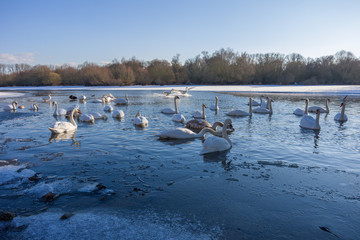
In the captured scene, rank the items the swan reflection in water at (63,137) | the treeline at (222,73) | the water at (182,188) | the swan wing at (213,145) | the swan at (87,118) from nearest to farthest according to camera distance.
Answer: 1. the water at (182,188)
2. the swan wing at (213,145)
3. the swan reflection in water at (63,137)
4. the swan at (87,118)
5. the treeline at (222,73)

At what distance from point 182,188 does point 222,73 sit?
64223mm

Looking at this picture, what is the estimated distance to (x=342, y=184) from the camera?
482 centimetres

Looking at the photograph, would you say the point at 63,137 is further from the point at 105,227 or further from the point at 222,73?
the point at 222,73

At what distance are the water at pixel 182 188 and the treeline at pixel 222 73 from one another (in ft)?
188

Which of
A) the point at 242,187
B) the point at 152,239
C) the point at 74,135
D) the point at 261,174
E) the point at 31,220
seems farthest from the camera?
the point at 74,135

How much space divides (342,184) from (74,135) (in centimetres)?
824

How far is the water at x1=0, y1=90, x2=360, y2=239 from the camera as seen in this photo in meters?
3.43

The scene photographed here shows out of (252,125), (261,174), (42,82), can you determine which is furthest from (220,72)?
(261,174)

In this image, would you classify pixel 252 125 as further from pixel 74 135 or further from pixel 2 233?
pixel 2 233

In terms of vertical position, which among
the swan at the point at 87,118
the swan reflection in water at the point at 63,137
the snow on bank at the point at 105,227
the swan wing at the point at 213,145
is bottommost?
the snow on bank at the point at 105,227

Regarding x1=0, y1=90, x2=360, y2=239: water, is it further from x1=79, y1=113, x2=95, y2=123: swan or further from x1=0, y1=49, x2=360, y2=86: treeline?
x1=0, y1=49, x2=360, y2=86: treeline

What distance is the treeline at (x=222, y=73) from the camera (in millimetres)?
62688

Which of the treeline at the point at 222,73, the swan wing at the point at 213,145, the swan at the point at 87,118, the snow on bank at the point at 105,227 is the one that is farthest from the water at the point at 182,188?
the treeline at the point at 222,73

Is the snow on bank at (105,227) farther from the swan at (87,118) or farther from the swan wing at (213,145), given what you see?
the swan at (87,118)
